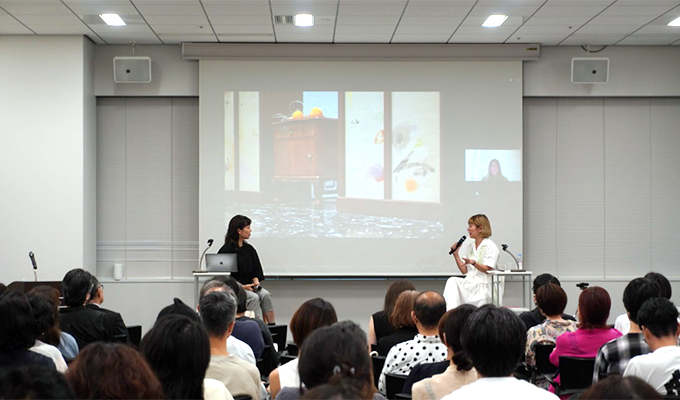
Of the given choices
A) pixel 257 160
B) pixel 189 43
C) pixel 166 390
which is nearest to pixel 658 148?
pixel 257 160

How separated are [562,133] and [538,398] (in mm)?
7763

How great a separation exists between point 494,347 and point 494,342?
0.05 feet

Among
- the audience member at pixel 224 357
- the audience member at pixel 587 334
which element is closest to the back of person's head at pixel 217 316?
the audience member at pixel 224 357

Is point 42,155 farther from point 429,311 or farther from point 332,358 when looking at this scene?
point 332,358

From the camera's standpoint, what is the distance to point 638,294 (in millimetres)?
3576

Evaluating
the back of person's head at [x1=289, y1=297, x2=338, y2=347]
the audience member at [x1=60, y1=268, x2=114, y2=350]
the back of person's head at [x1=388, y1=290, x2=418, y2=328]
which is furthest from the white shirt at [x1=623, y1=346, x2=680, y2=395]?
the audience member at [x1=60, y1=268, x2=114, y2=350]

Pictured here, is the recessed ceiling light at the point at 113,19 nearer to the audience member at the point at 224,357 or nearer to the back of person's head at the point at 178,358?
the audience member at the point at 224,357

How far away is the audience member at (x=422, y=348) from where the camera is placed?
11.6 feet

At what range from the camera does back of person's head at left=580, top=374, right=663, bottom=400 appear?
137cm

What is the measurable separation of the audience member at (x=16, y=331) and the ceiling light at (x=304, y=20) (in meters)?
5.20

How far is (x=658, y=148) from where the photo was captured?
366 inches

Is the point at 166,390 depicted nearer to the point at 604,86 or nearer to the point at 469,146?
the point at 469,146

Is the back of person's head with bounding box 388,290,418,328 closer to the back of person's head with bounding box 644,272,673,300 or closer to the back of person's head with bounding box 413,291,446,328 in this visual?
the back of person's head with bounding box 413,291,446,328

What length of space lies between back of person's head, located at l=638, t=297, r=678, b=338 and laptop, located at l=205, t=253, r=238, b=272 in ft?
17.0
